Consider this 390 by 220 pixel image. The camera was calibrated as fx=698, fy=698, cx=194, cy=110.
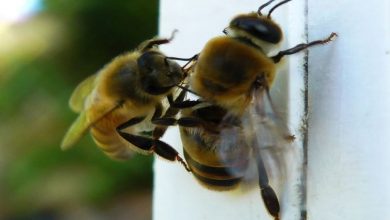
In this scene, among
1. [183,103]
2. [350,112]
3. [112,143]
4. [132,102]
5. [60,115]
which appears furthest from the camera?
[60,115]

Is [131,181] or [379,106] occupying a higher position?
[379,106]

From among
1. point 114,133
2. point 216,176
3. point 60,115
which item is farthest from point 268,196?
point 60,115

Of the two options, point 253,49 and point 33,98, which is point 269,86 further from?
point 33,98

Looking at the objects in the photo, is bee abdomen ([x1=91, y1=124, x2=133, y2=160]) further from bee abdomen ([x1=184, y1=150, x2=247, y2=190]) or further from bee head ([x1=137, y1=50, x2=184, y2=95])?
bee abdomen ([x1=184, y1=150, x2=247, y2=190])

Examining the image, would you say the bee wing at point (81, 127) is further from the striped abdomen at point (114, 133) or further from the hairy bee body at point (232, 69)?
the hairy bee body at point (232, 69)

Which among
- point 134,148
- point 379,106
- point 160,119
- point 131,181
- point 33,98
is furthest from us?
point 33,98

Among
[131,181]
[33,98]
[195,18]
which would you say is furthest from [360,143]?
[33,98]

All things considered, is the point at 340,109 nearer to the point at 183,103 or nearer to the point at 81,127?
the point at 183,103
